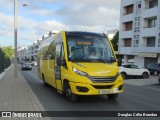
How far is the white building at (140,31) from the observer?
4612cm

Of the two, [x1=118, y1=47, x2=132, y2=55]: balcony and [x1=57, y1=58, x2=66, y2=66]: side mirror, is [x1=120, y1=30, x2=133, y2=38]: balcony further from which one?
[x1=57, y1=58, x2=66, y2=66]: side mirror

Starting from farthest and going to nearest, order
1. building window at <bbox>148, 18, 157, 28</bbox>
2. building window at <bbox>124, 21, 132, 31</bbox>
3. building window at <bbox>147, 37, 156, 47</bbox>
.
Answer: building window at <bbox>124, 21, 132, 31</bbox>, building window at <bbox>147, 37, 156, 47</bbox>, building window at <bbox>148, 18, 157, 28</bbox>

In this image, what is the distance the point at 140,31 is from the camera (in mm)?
50156

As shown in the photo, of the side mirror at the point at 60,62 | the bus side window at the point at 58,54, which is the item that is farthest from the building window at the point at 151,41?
the side mirror at the point at 60,62

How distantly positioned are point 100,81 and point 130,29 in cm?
4647

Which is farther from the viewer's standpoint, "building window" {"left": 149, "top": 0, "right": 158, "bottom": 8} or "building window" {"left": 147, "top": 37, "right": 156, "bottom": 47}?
"building window" {"left": 149, "top": 0, "right": 158, "bottom": 8}

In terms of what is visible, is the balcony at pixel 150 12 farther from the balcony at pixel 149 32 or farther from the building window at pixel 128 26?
the building window at pixel 128 26

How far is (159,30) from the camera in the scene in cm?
4469

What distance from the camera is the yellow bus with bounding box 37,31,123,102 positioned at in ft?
32.3

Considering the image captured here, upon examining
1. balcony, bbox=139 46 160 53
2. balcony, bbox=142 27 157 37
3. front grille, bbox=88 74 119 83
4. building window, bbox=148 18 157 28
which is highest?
building window, bbox=148 18 157 28

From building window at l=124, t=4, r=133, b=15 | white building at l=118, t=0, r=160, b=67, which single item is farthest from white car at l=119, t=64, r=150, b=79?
building window at l=124, t=4, r=133, b=15

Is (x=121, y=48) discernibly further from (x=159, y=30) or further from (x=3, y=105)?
(x=3, y=105)

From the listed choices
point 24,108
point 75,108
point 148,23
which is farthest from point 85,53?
point 148,23

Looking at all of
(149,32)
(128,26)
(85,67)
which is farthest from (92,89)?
(128,26)
